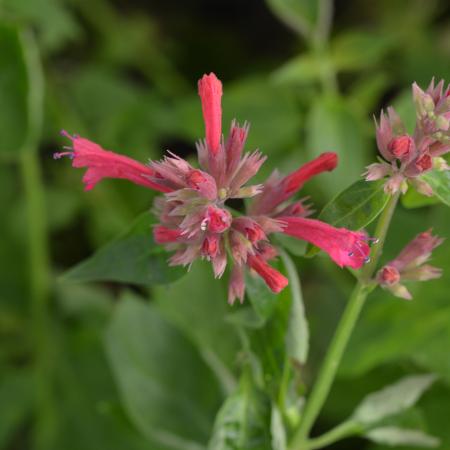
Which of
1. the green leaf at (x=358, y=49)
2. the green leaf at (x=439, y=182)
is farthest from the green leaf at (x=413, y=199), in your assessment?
the green leaf at (x=358, y=49)

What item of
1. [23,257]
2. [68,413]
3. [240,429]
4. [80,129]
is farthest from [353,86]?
[240,429]

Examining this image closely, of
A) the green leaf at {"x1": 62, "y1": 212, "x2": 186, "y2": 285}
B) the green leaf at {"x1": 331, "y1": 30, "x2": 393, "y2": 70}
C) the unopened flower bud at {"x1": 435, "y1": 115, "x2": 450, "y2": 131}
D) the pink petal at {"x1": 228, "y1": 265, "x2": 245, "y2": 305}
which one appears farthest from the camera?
the green leaf at {"x1": 331, "y1": 30, "x2": 393, "y2": 70}

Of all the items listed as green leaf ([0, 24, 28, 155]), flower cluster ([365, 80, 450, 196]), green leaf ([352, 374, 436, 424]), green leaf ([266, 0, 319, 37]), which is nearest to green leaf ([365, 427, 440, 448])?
green leaf ([352, 374, 436, 424])

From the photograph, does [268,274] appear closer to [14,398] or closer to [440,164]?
[440,164]

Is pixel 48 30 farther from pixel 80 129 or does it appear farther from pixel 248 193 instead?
pixel 248 193

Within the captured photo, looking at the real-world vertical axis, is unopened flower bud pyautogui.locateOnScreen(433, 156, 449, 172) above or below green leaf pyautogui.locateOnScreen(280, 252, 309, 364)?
above

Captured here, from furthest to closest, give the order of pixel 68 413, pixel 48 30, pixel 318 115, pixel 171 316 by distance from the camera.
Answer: pixel 68 413 < pixel 48 30 < pixel 318 115 < pixel 171 316

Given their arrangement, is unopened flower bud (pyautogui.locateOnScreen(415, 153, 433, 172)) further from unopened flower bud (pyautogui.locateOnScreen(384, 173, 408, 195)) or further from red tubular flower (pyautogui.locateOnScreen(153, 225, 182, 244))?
red tubular flower (pyautogui.locateOnScreen(153, 225, 182, 244))
